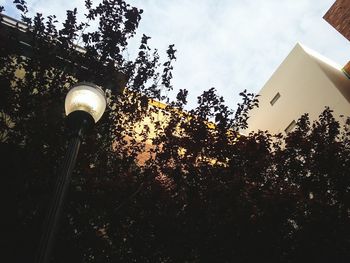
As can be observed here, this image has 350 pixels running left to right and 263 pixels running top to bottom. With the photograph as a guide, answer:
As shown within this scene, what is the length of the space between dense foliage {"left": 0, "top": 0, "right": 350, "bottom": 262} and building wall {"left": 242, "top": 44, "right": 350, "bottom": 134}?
5.68 metres

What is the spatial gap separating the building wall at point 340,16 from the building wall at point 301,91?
6.60 feet

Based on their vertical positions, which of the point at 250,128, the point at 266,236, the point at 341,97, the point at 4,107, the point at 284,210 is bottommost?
the point at 266,236

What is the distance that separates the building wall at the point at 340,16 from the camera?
64.5 ft

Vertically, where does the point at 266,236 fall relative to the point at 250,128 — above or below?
below

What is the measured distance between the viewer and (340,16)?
66.0ft

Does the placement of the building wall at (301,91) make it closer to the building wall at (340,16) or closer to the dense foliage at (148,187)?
the building wall at (340,16)

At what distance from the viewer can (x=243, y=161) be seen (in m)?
11.1

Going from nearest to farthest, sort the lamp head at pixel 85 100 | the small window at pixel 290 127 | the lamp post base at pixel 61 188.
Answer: the lamp post base at pixel 61 188
the lamp head at pixel 85 100
the small window at pixel 290 127

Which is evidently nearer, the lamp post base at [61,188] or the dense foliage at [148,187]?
the lamp post base at [61,188]

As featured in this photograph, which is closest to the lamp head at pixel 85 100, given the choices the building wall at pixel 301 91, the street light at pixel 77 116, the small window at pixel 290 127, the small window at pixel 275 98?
the street light at pixel 77 116

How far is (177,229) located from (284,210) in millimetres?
2794

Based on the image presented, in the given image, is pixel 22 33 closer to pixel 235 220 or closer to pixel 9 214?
pixel 9 214

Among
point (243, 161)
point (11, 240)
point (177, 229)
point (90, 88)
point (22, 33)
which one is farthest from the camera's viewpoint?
point (22, 33)

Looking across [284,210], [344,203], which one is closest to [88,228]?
[284,210]
